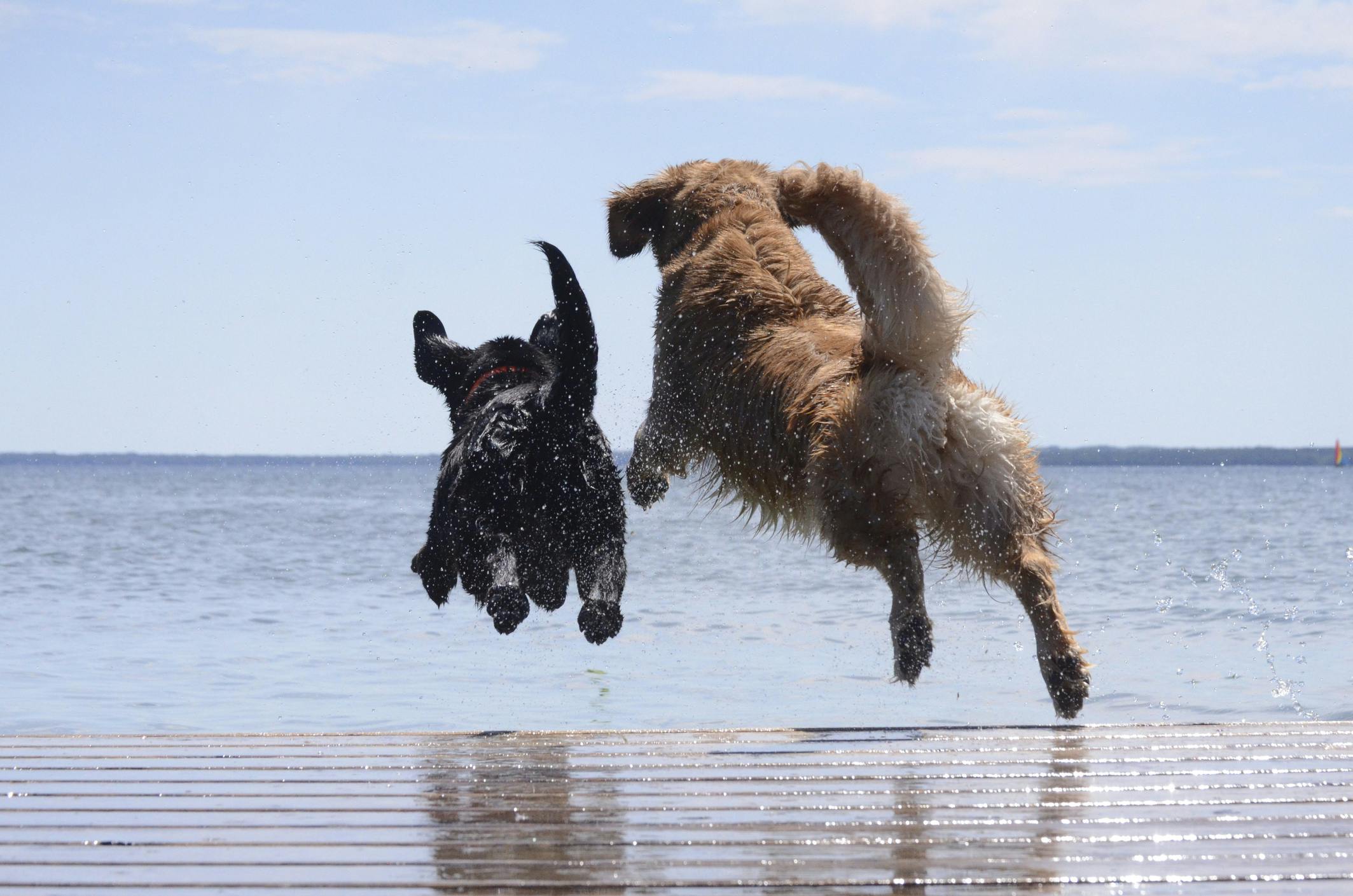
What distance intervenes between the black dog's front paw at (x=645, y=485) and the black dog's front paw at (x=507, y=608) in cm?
125

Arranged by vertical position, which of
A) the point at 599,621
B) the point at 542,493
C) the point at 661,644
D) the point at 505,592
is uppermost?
the point at 542,493

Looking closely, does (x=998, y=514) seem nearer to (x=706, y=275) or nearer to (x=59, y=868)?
(x=706, y=275)

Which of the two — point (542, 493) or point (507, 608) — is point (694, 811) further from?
point (542, 493)

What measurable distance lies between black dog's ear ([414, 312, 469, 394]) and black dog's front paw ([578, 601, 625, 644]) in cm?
157

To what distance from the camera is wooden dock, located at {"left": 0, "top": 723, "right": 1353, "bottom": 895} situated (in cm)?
273

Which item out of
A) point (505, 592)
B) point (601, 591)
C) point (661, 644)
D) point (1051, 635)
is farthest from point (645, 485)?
point (661, 644)

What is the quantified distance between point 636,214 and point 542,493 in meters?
1.66

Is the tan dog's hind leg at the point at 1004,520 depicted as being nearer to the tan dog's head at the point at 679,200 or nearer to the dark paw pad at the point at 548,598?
the dark paw pad at the point at 548,598

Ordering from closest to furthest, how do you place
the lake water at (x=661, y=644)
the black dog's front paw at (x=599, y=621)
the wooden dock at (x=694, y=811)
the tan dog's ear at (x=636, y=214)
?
the wooden dock at (x=694, y=811), the black dog's front paw at (x=599, y=621), the tan dog's ear at (x=636, y=214), the lake water at (x=661, y=644)

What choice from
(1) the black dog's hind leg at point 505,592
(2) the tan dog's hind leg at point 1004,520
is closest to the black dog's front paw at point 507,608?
(1) the black dog's hind leg at point 505,592

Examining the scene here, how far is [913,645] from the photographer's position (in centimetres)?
461

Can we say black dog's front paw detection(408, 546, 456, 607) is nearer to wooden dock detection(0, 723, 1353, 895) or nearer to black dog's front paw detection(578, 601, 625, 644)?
black dog's front paw detection(578, 601, 625, 644)

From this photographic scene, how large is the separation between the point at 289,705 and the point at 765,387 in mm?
3848

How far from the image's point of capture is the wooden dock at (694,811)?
273cm
